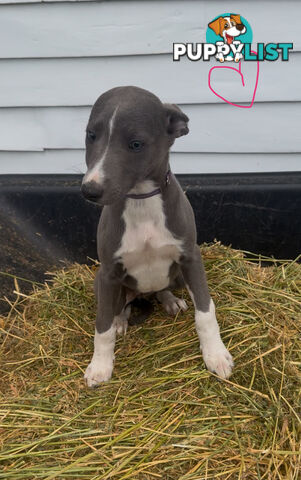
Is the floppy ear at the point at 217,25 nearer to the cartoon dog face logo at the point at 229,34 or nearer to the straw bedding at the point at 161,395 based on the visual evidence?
the cartoon dog face logo at the point at 229,34

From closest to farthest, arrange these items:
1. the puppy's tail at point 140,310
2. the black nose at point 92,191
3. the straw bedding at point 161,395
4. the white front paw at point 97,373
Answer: the black nose at point 92,191 → the straw bedding at point 161,395 → the white front paw at point 97,373 → the puppy's tail at point 140,310

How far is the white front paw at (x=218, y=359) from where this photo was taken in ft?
8.52

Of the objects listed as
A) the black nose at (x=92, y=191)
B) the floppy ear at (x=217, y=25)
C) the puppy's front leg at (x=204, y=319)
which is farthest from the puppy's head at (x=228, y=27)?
the black nose at (x=92, y=191)

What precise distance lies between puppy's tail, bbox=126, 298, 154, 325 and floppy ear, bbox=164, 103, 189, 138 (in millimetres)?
1281

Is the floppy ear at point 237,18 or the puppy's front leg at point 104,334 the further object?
the floppy ear at point 237,18

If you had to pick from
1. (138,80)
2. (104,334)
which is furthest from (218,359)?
(138,80)

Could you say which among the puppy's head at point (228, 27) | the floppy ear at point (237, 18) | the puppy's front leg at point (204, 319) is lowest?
the puppy's front leg at point (204, 319)

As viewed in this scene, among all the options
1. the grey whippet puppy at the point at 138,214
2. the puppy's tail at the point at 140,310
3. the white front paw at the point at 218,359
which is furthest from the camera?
the puppy's tail at the point at 140,310

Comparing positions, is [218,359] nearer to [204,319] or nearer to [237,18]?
[204,319]

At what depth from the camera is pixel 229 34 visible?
142 inches

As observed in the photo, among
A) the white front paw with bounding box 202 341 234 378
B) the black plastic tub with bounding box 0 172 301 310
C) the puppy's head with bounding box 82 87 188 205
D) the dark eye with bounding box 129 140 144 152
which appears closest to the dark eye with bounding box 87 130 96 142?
the puppy's head with bounding box 82 87 188 205

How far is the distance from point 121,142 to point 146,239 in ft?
1.99

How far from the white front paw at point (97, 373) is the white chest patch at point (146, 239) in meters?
0.53

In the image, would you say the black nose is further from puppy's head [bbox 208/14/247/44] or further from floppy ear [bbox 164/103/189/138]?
puppy's head [bbox 208/14/247/44]
